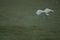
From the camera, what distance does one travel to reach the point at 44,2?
4.36ft

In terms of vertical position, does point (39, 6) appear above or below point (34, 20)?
above

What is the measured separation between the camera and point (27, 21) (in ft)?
4.20

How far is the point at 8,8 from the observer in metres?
1.32

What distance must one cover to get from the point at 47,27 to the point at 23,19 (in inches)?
9.9

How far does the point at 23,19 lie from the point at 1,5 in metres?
0.27

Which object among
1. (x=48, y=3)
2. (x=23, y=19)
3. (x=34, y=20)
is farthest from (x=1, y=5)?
(x=48, y=3)

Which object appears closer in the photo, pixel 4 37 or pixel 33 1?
pixel 4 37

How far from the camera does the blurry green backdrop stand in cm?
124

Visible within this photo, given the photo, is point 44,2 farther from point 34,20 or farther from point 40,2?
point 34,20

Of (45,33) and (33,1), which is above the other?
(33,1)

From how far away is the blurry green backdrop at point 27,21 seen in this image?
48.8 inches

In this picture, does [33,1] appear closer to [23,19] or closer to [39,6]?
[39,6]

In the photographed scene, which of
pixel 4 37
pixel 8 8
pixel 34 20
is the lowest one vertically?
pixel 4 37

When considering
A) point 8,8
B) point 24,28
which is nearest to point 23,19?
point 24,28
